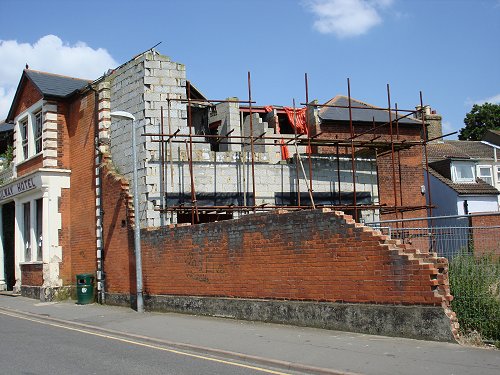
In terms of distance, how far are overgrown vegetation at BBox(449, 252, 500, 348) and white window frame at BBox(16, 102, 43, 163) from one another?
16.9 metres

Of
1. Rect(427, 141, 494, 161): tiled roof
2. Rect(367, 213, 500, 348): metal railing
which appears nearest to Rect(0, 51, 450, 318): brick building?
Rect(367, 213, 500, 348): metal railing

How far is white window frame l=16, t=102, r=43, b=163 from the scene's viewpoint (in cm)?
2242

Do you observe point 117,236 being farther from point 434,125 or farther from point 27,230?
point 434,125

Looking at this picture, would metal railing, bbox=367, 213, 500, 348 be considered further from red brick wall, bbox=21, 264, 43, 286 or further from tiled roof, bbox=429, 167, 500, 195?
tiled roof, bbox=429, 167, 500, 195

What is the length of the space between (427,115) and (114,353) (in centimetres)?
2957

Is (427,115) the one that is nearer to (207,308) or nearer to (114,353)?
(207,308)

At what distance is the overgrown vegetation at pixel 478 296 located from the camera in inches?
389

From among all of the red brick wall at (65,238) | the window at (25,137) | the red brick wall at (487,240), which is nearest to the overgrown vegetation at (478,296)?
the red brick wall at (487,240)

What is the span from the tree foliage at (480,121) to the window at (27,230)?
50090 mm

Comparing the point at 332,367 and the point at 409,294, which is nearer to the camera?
the point at 332,367

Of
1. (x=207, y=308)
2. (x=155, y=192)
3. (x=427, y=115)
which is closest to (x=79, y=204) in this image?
(x=155, y=192)

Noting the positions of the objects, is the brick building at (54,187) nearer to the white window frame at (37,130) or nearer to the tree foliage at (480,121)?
the white window frame at (37,130)

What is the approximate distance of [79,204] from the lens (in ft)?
68.2

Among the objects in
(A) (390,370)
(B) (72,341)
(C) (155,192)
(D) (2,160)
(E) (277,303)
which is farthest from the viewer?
(D) (2,160)
